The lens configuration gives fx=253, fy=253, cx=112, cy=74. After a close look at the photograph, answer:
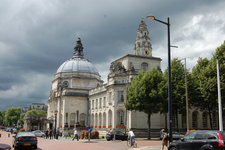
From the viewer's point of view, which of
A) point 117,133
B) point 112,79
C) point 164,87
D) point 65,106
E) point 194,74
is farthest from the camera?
point 65,106

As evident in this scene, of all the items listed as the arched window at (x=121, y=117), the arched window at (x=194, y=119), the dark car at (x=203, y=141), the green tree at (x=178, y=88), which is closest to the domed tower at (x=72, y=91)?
the arched window at (x=121, y=117)

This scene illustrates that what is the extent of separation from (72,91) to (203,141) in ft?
210

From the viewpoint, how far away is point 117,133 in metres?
37.3

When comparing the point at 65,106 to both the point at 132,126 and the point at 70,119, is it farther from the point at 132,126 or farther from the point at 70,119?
the point at 132,126

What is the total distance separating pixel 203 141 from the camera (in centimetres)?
1326

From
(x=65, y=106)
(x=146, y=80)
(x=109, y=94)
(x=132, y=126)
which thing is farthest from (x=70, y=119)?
(x=146, y=80)

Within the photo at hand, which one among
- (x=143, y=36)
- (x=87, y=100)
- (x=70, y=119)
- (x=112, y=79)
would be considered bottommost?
(x=70, y=119)

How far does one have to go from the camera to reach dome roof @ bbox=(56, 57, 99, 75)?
8362 cm

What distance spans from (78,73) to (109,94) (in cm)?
2865

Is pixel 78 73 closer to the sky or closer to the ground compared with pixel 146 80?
closer to the sky

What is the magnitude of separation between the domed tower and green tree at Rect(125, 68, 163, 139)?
1077 inches

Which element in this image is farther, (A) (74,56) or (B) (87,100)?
(A) (74,56)

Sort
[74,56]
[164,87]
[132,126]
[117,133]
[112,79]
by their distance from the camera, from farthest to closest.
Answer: [74,56]
[112,79]
[132,126]
[164,87]
[117,133]

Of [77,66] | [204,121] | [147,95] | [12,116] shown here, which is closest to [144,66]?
[147,95]
